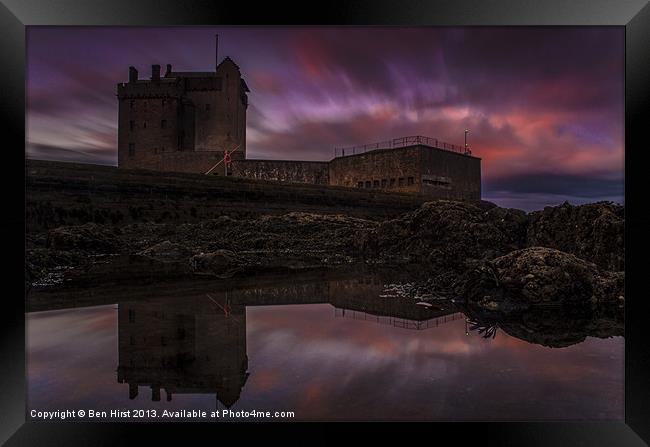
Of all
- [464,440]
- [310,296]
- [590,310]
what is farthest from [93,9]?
[590,310]

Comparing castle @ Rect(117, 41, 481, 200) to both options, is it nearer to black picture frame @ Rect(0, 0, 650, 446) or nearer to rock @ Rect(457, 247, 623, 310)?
black picture frame @ Rect(0, 0, 650, 446)

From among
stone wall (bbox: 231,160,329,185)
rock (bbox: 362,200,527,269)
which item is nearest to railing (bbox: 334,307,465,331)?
rock (bbox: 362,200,527,269)

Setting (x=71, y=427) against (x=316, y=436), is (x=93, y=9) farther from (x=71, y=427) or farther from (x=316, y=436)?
(x=316, y=436)

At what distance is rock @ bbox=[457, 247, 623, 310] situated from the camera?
388 cm

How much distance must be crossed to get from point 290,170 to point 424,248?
419 cm

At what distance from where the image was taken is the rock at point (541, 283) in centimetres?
388

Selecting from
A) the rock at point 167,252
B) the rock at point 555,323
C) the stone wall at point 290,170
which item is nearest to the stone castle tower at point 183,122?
the stone wall at point 290,170

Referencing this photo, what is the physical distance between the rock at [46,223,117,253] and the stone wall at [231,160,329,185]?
11.2 feet

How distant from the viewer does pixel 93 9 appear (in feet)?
11.6

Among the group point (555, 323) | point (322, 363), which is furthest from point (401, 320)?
point (555, 323)

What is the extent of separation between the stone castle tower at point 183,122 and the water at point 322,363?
25.4 ft

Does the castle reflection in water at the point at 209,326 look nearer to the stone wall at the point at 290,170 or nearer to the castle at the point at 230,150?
the castle at the point at 230,150

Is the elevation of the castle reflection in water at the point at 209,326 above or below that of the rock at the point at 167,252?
below

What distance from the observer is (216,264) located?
580 cm
